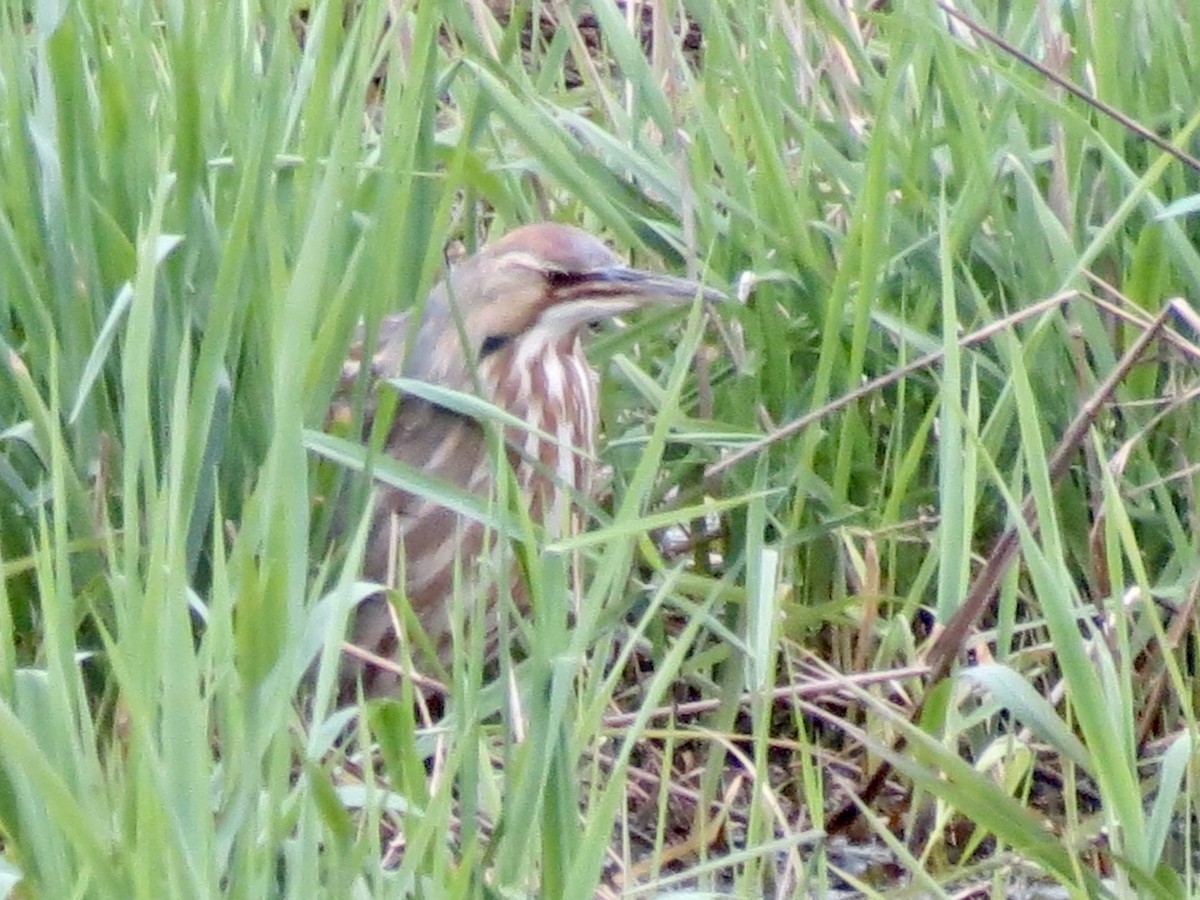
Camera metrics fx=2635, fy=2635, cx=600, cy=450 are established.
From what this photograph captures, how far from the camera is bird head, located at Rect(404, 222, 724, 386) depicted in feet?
8.82

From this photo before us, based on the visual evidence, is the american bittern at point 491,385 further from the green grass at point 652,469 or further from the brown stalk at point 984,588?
the brown stalk at point 984,588

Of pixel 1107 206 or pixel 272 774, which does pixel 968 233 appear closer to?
pixel 1107 206

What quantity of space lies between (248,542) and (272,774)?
202mm

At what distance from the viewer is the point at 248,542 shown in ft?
5.76

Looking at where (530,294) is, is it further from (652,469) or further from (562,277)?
(652,469)

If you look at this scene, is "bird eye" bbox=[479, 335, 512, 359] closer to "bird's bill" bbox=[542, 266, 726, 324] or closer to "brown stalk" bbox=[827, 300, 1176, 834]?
"bird's bill" bbox=[542, 266, 726, 324]

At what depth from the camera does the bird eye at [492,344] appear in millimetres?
2844

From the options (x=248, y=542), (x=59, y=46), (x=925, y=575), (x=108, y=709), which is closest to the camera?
(x=248, y=542)

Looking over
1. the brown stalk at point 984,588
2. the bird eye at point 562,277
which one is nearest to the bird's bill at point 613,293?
the bird eye at point 562,277

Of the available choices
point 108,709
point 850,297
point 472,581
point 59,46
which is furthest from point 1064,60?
point 108,709

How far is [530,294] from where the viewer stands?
2.78 metres

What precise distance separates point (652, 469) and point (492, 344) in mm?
1017

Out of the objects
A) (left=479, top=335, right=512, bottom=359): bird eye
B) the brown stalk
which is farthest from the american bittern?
the brown stalk

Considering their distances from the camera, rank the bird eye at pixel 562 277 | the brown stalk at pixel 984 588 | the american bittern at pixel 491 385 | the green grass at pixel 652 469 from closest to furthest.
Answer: the green grass at pixel 652 469
the brown stalk at pixel 984 588
the american bittern at pixel 491 385
the bird eye at pixel 562 277
